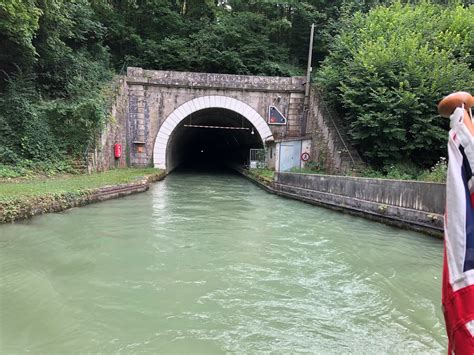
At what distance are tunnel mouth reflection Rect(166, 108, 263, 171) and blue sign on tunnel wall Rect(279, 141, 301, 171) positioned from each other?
Result: 4.17 m

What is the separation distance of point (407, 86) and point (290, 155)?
6860 mm

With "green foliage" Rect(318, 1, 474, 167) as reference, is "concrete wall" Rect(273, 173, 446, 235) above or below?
below

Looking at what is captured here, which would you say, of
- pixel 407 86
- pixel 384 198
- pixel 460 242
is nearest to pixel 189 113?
pixel 407 86

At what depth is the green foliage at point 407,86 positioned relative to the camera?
40.6 feet

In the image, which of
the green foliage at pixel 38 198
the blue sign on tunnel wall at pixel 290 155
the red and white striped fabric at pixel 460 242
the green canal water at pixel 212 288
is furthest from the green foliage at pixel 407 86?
the red and white striped fabric at pixel 460 242

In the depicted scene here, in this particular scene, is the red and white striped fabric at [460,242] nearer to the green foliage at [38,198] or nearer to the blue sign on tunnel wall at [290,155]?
the green foliage at [38,198]

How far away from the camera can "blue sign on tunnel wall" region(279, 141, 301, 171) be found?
718 inches

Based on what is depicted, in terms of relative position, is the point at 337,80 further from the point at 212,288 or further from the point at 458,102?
the point at 458,102

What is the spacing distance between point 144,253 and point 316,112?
14477 millimetres

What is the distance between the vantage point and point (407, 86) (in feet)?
40.9

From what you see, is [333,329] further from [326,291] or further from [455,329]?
[455,329]

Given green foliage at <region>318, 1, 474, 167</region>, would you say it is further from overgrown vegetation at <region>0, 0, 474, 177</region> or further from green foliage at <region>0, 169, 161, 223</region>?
green foliage at <region>0, 169, 161, 223</region>

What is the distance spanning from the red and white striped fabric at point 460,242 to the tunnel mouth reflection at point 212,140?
59.5 ft

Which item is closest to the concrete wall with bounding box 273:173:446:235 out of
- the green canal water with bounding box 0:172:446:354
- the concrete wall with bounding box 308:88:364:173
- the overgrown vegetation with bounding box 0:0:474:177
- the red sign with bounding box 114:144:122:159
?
the green canal water with bounding box 0:172:446:354
